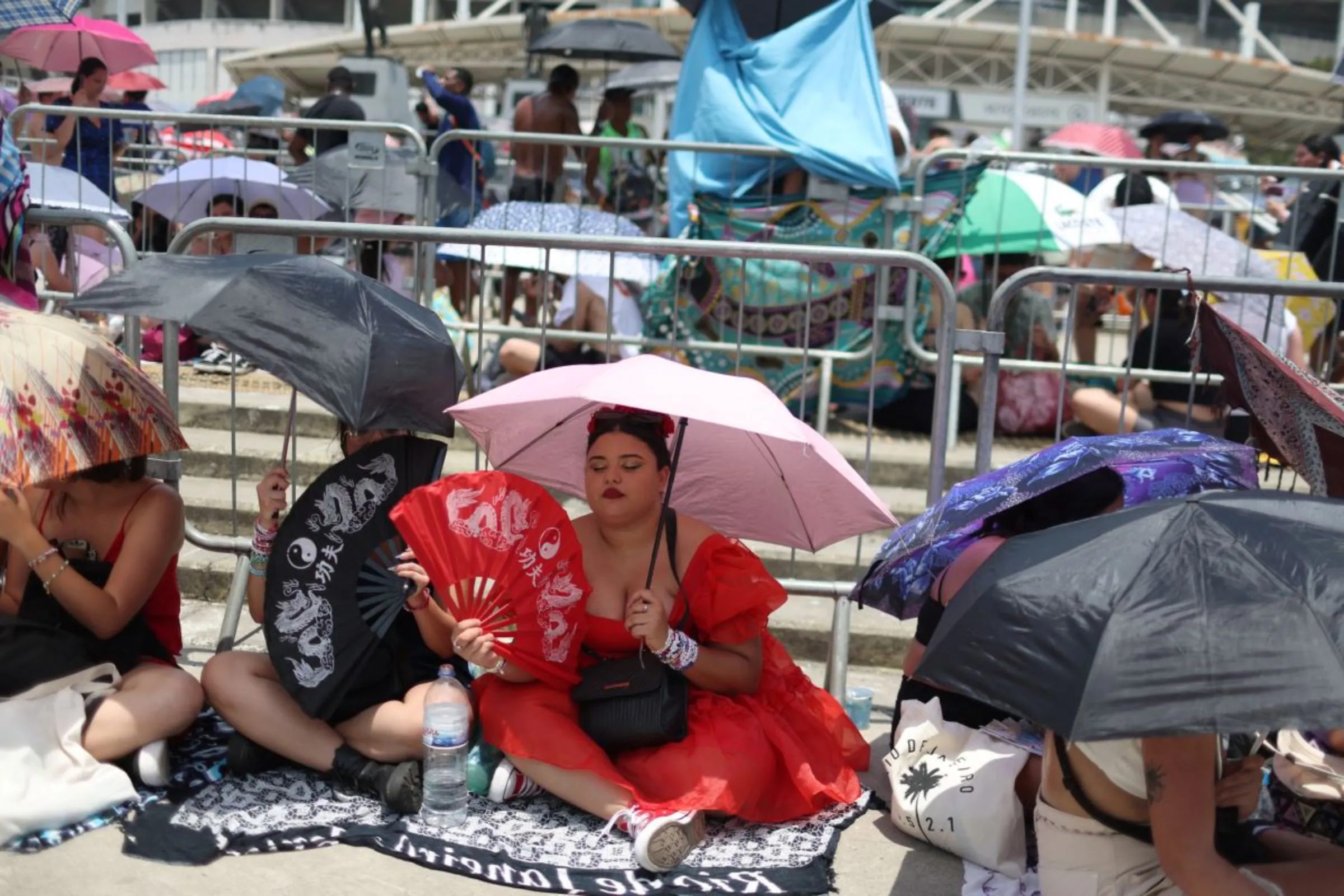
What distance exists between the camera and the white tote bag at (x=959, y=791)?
3678 mm

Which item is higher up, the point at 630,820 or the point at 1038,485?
the point at 1038,485

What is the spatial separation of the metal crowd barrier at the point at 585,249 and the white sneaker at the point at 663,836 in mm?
1206

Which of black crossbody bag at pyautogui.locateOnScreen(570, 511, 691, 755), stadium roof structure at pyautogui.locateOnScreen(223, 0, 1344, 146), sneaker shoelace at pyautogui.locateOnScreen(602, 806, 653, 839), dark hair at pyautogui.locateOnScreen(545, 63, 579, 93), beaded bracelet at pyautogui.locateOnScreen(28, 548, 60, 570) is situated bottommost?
sneaker shoelace at pyautogui.locateOnScreen(602, 806, 653, 839)

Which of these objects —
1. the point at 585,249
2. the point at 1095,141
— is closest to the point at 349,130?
the point at 585,249

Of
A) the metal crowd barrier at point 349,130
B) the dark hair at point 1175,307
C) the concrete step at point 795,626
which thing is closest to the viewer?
the concrete step at point 795,626

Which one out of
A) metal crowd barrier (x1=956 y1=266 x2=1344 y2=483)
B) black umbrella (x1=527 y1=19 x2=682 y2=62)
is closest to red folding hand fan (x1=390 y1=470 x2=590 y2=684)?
metal crowd barrier (x1=956 y1=266 x2=1344 y2=483)

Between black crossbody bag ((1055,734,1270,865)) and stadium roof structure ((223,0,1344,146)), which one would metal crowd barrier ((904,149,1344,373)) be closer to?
black crossbody bag ((1055,734,1270,865))

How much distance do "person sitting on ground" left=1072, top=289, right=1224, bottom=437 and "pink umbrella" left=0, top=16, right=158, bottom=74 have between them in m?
9.07

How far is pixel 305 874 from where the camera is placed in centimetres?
353

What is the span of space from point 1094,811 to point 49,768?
106 inches

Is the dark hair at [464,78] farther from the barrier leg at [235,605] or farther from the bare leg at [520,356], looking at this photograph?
the barrier leg at [235,605]

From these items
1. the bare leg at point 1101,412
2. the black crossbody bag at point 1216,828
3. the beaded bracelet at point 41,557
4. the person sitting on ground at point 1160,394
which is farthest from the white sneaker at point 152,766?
the bare leg at point 1101,412

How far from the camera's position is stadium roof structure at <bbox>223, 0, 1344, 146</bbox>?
2184 centimetres

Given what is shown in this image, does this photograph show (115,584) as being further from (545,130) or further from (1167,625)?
(545,130)
